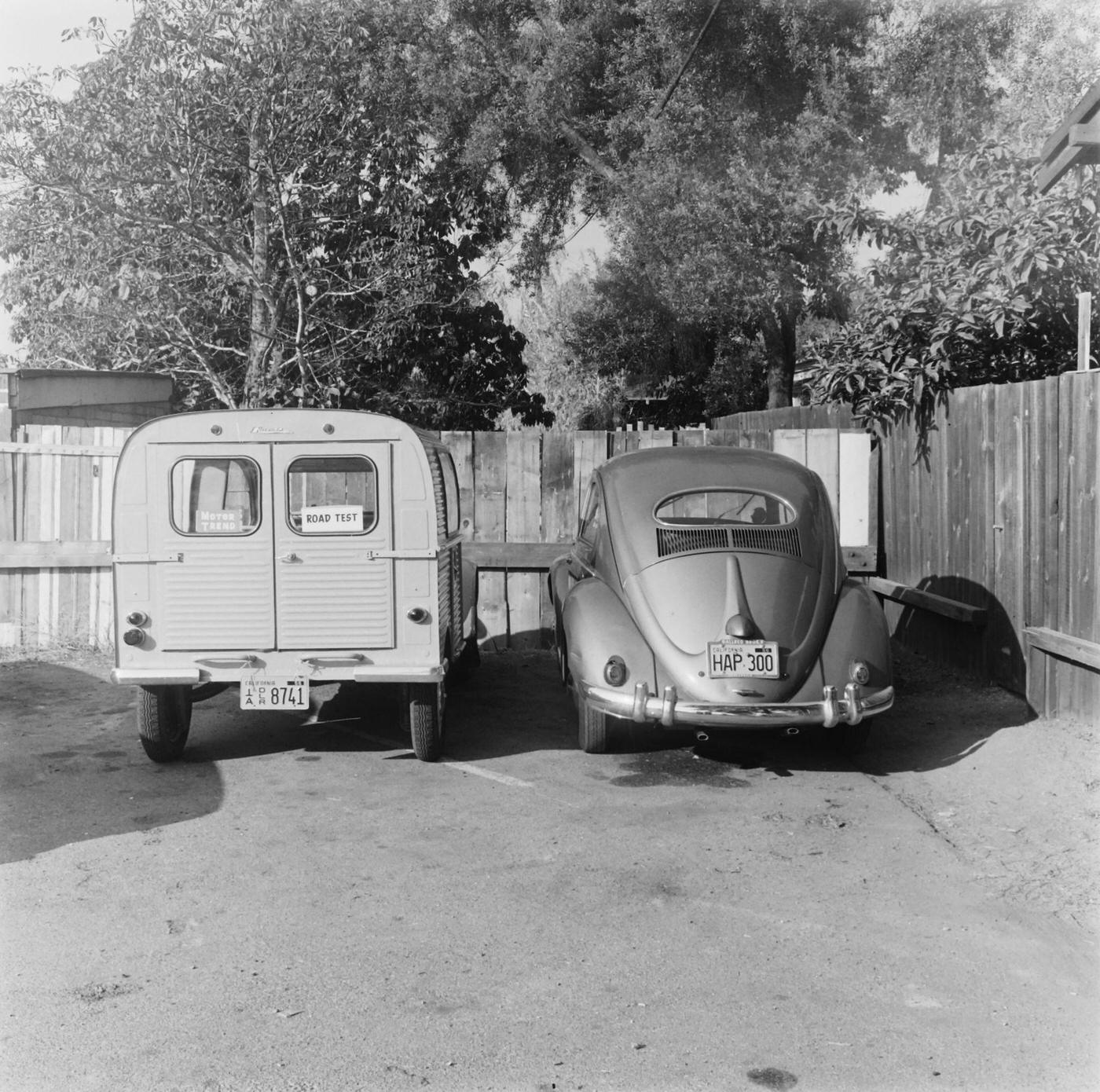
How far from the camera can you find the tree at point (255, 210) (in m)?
14.6

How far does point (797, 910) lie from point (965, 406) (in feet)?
16.4

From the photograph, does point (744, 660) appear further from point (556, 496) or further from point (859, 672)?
point (556, 496)

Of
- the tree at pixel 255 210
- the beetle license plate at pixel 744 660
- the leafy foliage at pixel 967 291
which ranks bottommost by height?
the beetle license plate at pixel 744 660

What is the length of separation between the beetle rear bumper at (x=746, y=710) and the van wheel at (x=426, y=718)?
1.15 metres

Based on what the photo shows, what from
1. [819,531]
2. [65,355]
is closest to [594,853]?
[819,531]

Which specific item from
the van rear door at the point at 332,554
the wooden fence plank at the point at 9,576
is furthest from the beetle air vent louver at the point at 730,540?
the wooden fence plank at the point at 9,576

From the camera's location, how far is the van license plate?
23.3ft

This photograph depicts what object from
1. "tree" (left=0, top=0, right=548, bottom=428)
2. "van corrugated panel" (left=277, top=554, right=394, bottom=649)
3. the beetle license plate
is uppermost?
"tree" (left=0, top=0, right=548, bottom=428)

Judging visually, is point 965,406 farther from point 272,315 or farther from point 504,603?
point 272,315

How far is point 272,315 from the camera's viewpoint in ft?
53.2

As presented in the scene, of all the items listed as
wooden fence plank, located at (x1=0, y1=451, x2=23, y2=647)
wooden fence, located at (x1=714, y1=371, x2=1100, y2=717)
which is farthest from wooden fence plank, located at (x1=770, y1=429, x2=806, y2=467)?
wooden fence plank, located at (x1=0, y1=451, x2=23, y2=647)

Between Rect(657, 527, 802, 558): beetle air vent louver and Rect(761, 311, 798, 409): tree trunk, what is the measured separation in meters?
13.7

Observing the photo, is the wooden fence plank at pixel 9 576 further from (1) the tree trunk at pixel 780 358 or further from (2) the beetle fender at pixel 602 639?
(1) the tree trunk at pixel 780 358

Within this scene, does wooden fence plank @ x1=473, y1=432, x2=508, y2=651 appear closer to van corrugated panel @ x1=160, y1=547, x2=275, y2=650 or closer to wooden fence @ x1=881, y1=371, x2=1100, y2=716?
wooden fence @ x1=881, y1=371, x2=1100, y2=716
